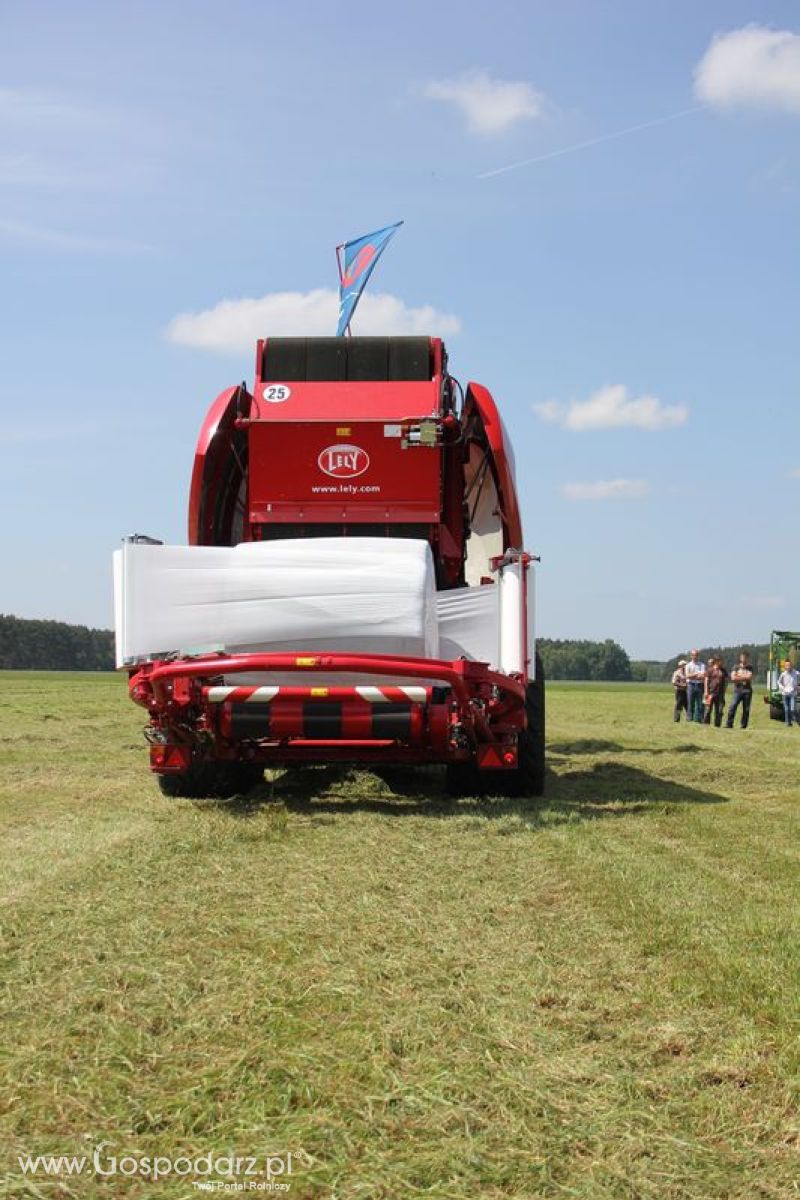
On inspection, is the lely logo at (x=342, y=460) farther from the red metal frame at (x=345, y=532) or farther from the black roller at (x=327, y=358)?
the black roller at (x=327, y=358)

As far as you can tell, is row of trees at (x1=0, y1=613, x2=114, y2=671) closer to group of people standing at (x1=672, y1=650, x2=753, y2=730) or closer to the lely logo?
group of people standing at (x1=672, y1=650, x2=753, y2=730)

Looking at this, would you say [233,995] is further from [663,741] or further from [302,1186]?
[663,741]

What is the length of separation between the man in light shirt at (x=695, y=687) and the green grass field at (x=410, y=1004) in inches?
711

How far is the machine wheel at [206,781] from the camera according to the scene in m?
9.55

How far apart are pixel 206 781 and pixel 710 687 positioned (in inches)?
673

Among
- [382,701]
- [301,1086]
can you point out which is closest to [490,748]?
[382,701]

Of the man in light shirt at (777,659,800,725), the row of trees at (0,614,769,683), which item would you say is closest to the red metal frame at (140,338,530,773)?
the man in light shirt at (777,659,800,725)

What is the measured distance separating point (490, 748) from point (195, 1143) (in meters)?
6.10

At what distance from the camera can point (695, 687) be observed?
25750 millimetres

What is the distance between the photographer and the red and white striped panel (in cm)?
839

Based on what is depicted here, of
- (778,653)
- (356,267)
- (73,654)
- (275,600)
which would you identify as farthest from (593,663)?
(275,600)

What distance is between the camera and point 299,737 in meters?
8.55

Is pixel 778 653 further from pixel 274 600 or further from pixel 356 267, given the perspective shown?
pixel 274 600

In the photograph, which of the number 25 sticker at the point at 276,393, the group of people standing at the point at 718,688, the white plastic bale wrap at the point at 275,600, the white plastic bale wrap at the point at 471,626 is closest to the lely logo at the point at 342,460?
the number 25 sticker at the point at 276,393
